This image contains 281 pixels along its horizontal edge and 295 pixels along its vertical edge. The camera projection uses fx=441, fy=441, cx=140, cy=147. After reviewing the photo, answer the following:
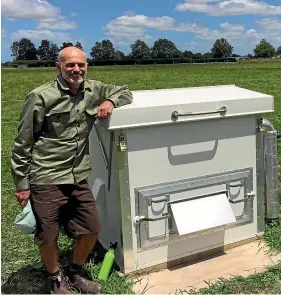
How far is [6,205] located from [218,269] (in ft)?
8.43

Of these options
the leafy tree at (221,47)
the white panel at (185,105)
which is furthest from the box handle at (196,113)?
the leafy tree at (221,47)

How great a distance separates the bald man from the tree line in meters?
34.7

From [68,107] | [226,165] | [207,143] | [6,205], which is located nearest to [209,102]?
[207,143]

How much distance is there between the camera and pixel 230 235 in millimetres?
3549

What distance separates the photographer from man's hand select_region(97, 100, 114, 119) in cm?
283

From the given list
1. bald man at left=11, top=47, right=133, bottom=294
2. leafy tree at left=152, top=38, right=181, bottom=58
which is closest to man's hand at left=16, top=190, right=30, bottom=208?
bald man at left=11, top=47, right=133, bottom=294

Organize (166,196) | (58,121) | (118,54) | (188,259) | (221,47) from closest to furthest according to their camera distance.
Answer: (58,121) → (166,196) → (188,259) → (118,54) → (221,47)

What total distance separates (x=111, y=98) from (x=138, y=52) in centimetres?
7589

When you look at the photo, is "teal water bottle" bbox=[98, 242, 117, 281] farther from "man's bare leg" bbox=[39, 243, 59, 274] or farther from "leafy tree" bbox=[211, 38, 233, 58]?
"leafy tree" bbox=[211, 38, 233, 58]

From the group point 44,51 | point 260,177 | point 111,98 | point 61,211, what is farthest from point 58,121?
point 44,51

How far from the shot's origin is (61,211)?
2896 mm

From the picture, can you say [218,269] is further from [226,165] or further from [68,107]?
[68,107]

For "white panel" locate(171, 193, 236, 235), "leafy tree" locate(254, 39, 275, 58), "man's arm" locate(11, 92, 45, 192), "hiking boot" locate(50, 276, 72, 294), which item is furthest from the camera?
"leafy tree" locate(254, 39, 275, 58)

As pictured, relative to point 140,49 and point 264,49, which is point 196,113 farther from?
point 264,49
